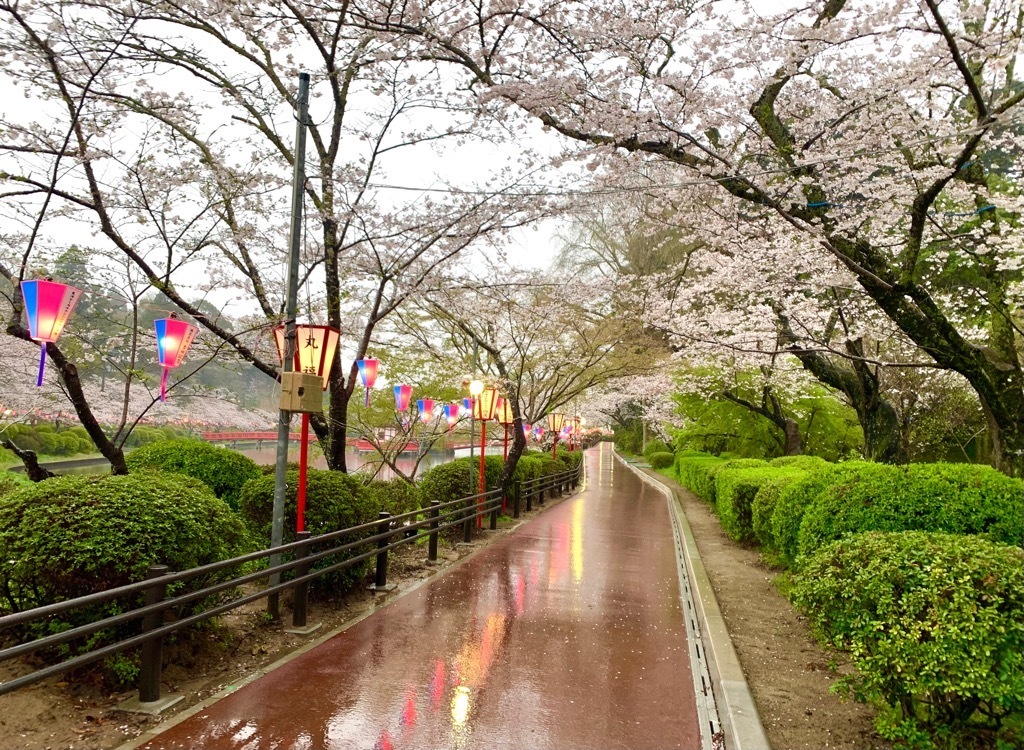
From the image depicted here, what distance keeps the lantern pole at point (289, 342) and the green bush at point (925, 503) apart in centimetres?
542

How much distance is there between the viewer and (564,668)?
5.19 m

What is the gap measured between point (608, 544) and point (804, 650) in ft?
21.5

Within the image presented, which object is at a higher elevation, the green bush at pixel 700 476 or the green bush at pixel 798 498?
the green bush at pixel 798 498

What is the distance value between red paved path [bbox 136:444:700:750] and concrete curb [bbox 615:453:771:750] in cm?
24

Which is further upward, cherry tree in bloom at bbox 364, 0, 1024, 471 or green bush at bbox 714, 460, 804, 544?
cherry tree in bloom at bbox 364, 0, 1024, 471

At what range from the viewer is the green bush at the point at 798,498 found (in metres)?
6.64

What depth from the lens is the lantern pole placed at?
608 cm

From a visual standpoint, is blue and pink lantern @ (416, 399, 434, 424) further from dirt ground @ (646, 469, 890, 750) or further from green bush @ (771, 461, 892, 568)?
green bush @ (771, 461, 892, 568)

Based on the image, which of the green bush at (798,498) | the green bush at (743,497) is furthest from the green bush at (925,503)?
the green bush at (743,497)

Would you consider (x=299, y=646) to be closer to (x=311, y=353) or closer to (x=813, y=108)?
(x=311, y=353)

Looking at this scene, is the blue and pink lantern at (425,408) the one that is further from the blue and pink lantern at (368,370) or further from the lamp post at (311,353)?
the lamp post at (311,353)

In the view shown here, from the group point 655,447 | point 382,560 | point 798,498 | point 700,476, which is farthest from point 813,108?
point 655,447

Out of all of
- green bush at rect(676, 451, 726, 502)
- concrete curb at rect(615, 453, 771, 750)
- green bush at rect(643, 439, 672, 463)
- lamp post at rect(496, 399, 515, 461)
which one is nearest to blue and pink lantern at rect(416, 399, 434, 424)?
lamp post at rect(496, 399, 515, 461)

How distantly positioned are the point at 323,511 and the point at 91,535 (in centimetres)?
286
